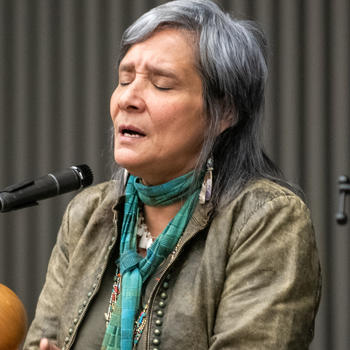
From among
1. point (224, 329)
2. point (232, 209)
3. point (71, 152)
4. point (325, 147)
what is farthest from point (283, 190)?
point (71, 152)

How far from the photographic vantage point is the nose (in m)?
1.81

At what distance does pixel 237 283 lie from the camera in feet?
5.49

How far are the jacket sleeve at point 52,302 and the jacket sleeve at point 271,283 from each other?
544mm

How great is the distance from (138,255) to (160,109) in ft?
1.23

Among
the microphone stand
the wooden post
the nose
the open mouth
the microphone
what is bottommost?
the wooden post

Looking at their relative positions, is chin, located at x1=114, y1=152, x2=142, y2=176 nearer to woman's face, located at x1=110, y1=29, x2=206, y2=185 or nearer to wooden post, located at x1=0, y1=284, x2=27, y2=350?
woman's face, located at x1=110, y1=29, x2=206, y2=185

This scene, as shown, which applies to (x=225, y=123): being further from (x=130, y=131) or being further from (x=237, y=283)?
(x=237, y=283)

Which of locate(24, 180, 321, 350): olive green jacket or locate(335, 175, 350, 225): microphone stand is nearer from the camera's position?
locate(24, 180, 321, 350): olive green jacket

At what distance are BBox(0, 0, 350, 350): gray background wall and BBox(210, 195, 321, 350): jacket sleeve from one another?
1.32 m

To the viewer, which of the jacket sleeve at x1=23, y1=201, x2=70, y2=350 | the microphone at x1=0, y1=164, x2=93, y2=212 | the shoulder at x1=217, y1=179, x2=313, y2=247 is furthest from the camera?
the jacket sleeve at x1=23, y1=201, x2=70, y2=350

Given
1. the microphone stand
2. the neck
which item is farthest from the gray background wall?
the neck

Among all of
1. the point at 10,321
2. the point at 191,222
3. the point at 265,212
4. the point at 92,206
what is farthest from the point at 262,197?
the point at 10,321

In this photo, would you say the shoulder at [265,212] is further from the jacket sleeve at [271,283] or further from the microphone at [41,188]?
the microphone at [41,188]

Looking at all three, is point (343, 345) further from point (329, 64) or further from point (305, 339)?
point (305, 339)
